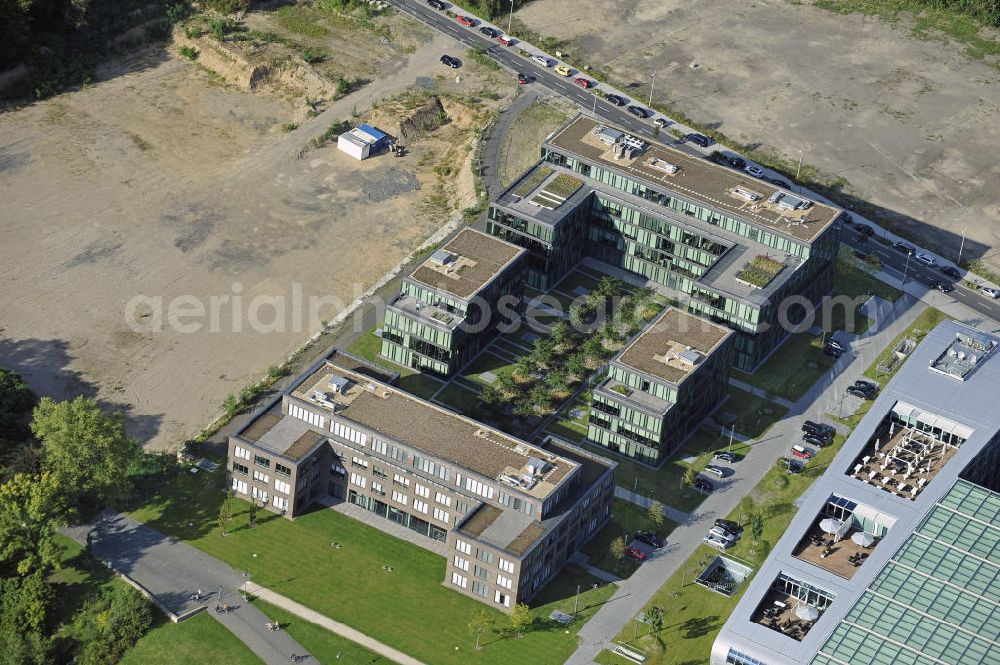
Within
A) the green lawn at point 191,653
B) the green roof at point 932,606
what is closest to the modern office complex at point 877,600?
the green roof at point 932,606

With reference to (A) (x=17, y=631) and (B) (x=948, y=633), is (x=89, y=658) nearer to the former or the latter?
(A) (x=17, y=631)

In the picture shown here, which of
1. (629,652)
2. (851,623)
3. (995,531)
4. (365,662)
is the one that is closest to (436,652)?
(365,662)

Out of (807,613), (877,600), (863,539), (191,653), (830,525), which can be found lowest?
(191,653)

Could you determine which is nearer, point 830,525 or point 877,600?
point 877,600

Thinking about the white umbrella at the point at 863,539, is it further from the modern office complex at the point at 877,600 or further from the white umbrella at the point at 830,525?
the white umbrella at the point at 830,525

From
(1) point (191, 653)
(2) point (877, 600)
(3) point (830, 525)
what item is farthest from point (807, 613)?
(1) point (191, 653)

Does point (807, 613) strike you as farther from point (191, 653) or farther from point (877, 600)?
point (191, 653)

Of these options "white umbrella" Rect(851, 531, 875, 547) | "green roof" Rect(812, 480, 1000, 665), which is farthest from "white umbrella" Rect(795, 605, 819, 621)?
"white umbrella" Rect(851, 531, 875, 547)
